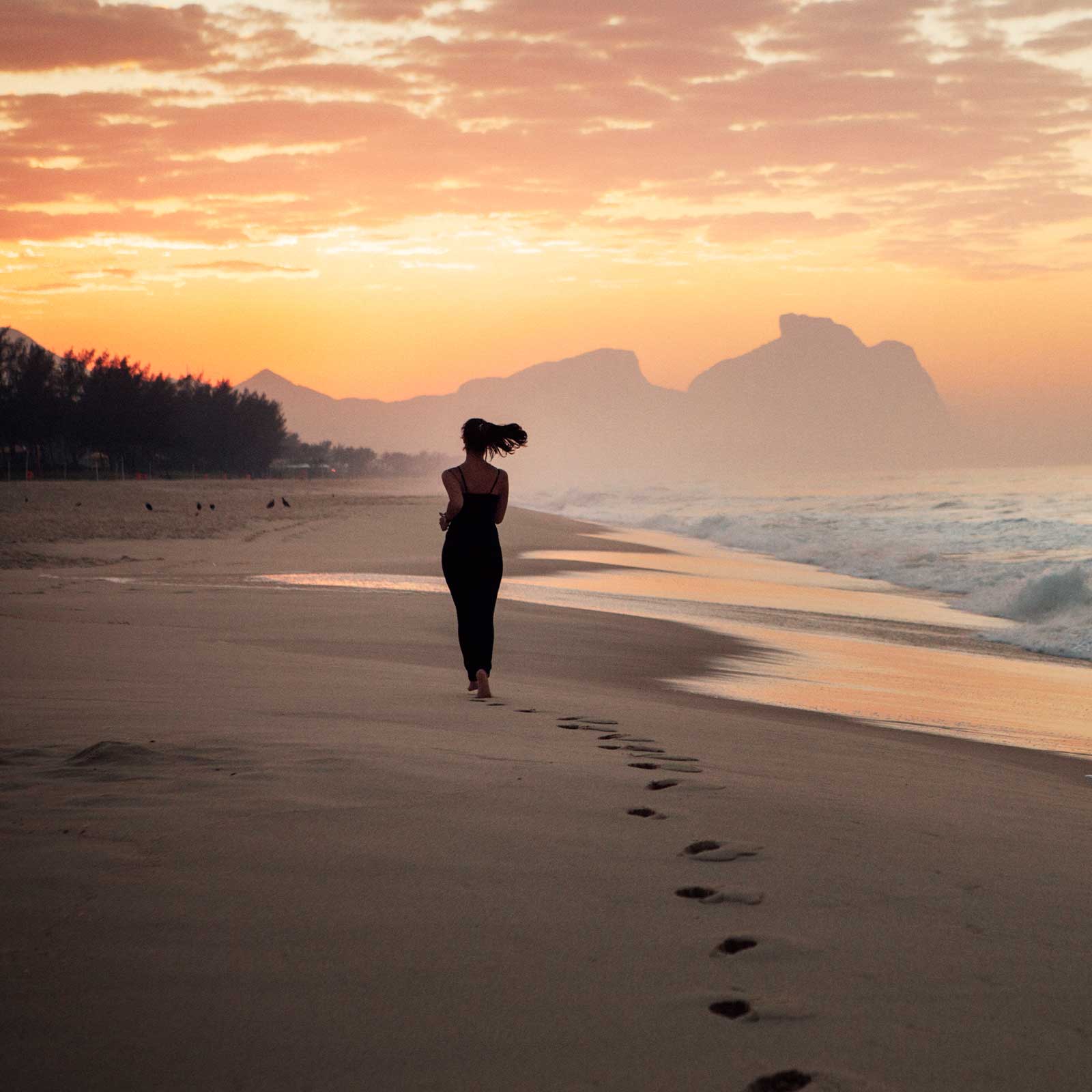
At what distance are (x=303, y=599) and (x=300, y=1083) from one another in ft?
34.3

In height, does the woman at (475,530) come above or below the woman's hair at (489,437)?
below

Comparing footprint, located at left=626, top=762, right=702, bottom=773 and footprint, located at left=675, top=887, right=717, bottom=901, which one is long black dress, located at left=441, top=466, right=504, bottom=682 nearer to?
footprint, located at left=626, top=762, right=702, bottom=773

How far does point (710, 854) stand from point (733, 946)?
2.12 feet

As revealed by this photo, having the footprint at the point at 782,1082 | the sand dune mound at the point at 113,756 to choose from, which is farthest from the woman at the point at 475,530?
the footprint at the point at 782,1082

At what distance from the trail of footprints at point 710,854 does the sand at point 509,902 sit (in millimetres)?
11

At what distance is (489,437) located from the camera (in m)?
6.89

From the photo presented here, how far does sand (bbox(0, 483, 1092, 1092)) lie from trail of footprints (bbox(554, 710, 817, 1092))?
0.03 feet

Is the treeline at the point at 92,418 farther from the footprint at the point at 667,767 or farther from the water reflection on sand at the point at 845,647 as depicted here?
the footprint at the point at 667,767

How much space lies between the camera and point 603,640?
10664 millimetres

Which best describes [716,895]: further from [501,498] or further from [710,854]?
[501,498]

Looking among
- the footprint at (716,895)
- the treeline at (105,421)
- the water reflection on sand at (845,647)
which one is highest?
the treeline at (105,421)

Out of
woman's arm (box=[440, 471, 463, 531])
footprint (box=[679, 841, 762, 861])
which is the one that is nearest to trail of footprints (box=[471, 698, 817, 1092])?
footprint (box=[679, 841, 762, 861])

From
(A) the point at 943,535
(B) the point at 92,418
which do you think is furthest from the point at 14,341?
(A) the point at 943,535

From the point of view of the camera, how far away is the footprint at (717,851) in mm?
3152
